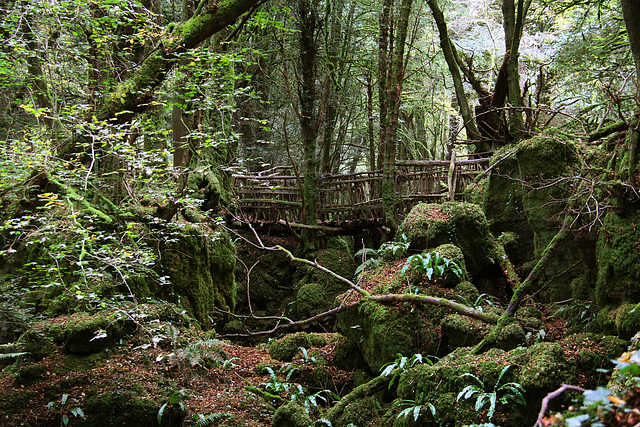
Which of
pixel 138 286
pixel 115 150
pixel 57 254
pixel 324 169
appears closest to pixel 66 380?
pixel 57 254

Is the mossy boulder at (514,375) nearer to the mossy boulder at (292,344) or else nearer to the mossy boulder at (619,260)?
the mossy boulder at (619,260)

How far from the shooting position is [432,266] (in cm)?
570

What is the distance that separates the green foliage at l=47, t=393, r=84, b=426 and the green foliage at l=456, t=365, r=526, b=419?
3332 mm

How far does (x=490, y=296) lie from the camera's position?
19.1ft

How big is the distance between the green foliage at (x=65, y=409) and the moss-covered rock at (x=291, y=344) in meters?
3.23

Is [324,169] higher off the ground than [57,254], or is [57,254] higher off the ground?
[324,169]

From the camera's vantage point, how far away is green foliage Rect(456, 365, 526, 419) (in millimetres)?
3328

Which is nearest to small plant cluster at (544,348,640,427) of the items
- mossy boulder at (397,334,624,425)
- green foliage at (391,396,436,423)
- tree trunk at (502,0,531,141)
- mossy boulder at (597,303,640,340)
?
mossy boulder at (397,334,624,425)

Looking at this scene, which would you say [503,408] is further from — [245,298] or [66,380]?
[245,298]

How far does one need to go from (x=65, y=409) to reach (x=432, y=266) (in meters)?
4.39

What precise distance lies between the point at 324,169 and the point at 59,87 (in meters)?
8.05

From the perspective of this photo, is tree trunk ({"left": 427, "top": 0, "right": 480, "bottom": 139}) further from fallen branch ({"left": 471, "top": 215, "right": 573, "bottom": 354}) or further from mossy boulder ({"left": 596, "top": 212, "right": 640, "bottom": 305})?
mossy boulder ({"left": 596, "top": 212, "right": 640, "bottom": 305})

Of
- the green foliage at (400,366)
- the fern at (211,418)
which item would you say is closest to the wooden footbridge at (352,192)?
the green foliage at (400,366)

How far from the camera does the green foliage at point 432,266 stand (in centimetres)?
558
